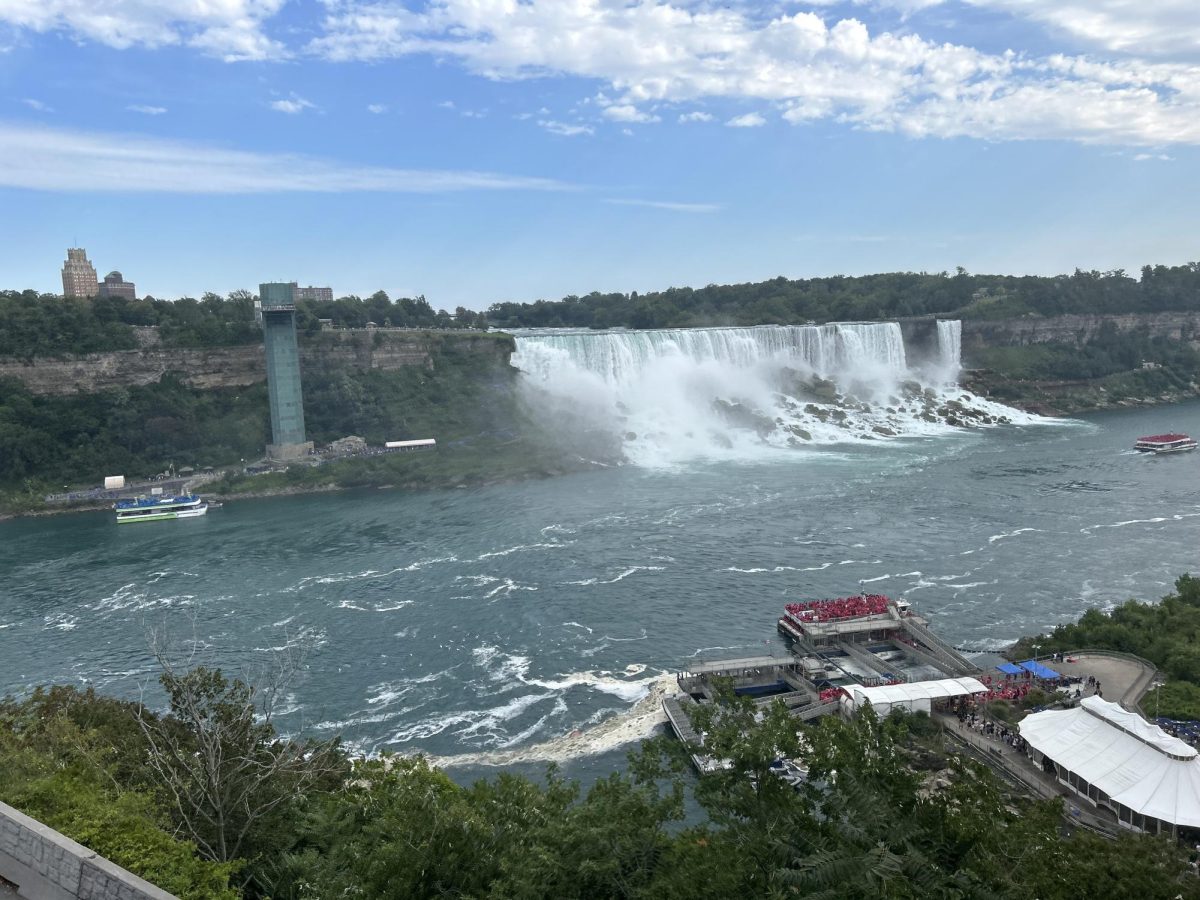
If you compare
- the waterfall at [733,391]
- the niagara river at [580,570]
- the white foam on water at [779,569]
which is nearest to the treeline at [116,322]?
the niagara river at [580,570]

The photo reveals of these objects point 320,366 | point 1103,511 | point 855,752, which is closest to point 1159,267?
point 1103,511

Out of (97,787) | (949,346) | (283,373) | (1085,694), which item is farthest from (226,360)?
(949,346)

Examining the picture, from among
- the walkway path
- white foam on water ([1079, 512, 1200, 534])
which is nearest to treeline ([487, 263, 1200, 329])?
white foam on water ([1079, 512, 1200, 534])

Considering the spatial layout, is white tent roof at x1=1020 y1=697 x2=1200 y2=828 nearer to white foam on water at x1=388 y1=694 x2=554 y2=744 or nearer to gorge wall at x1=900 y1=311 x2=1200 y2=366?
white foam on water at x1=388 y1=694 x2=554 y2=744

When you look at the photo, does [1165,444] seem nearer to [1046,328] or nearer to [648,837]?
[1046,328]

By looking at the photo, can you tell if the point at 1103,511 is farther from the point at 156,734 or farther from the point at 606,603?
the point at 156,734

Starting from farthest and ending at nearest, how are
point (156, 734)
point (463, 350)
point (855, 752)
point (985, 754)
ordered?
point (463, 350) < point (985, 754) < point (156, 734) < point (855, 752)
